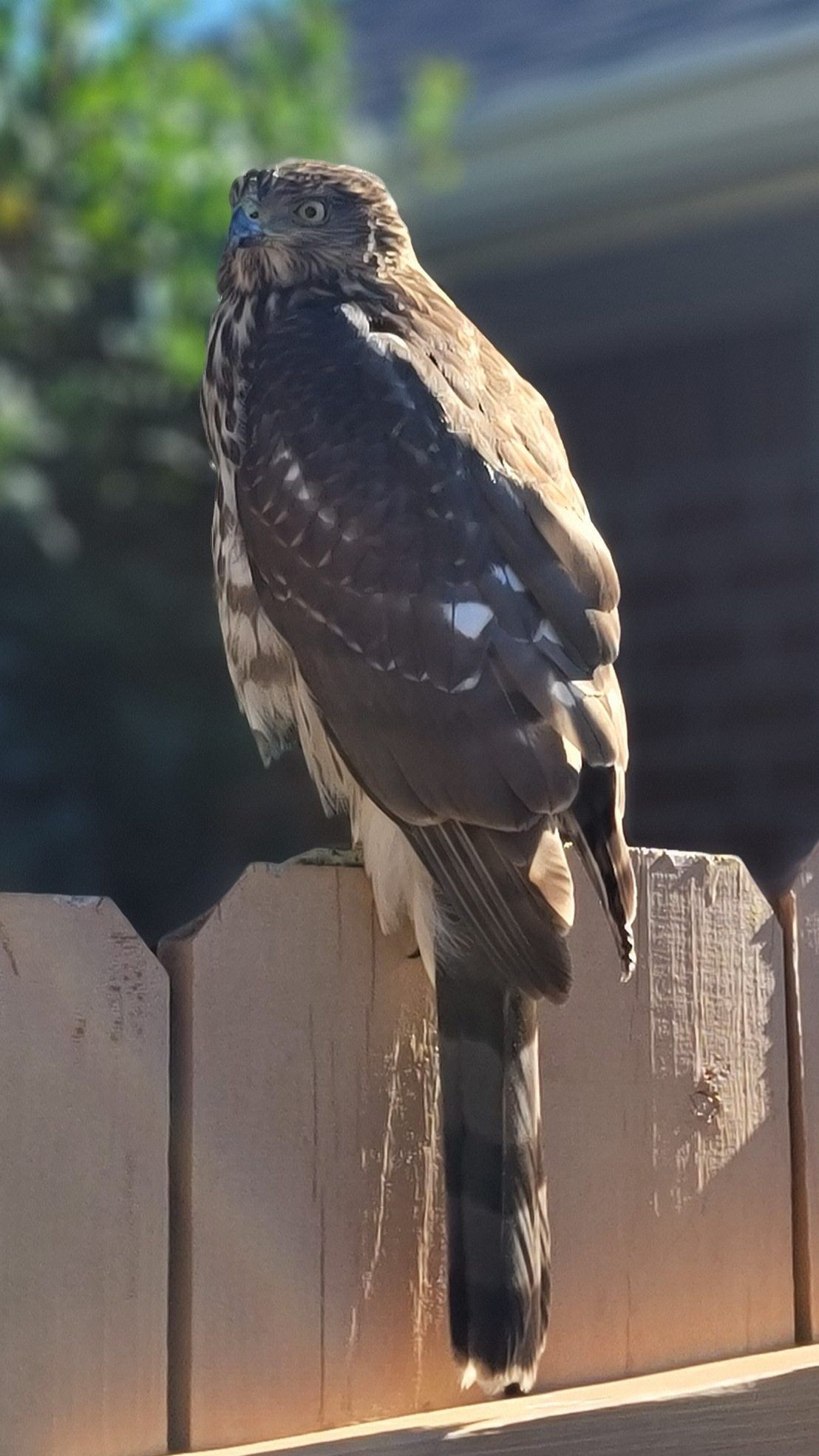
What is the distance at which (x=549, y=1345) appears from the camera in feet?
7.07

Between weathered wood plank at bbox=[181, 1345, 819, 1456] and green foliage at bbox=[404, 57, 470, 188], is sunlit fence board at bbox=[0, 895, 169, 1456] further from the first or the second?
green foliage at bbox=[404, 57, 470, 188]

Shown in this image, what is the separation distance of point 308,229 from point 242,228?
109mm

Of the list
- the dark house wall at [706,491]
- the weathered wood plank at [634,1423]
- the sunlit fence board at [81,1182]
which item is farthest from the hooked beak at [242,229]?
the dark house wall at [706,491]

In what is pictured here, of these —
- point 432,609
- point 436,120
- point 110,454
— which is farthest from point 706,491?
point 432,609

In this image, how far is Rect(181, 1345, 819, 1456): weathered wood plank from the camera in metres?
1.90

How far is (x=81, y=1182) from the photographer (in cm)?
180

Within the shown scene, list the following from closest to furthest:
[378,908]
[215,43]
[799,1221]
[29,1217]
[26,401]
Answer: [29,1217], [378,908], [799,1221], [26,401], [215,43]

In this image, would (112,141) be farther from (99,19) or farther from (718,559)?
(718,559)

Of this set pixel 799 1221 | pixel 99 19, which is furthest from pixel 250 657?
pixel 99 19

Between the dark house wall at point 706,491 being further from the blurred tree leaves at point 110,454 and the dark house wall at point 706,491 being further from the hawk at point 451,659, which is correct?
the hawk at point 451,659

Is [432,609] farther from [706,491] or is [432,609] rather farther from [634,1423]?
[706,491]

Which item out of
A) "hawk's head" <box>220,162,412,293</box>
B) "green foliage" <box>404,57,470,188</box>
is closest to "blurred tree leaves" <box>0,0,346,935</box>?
"green foliage" <box>404,57,470,188</box>

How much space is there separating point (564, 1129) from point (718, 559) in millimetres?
4330

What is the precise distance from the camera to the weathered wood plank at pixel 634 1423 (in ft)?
6.22
